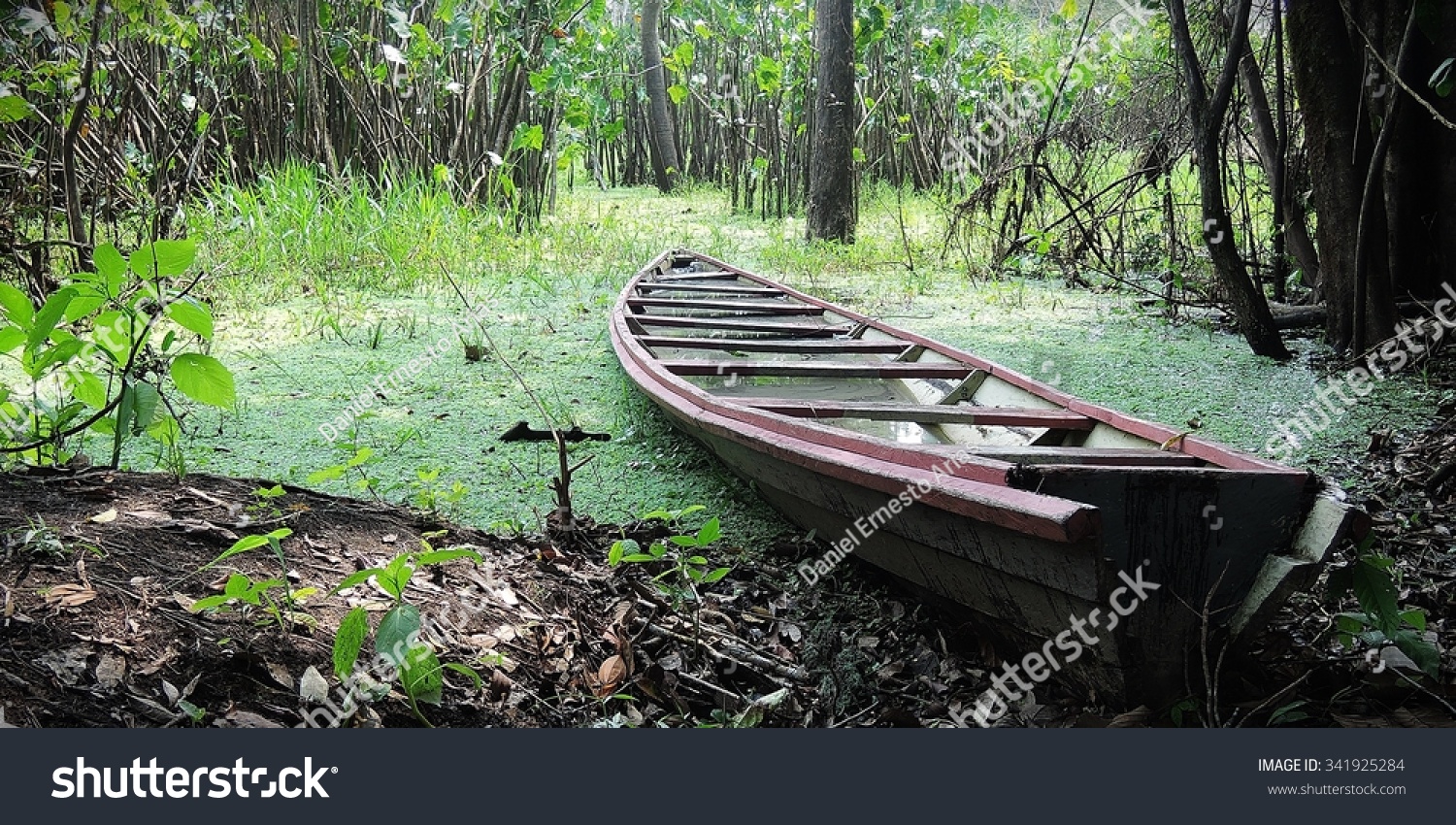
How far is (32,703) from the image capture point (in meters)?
1.19

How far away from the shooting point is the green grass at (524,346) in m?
2.56

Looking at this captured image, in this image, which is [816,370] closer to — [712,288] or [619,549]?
[619,549]

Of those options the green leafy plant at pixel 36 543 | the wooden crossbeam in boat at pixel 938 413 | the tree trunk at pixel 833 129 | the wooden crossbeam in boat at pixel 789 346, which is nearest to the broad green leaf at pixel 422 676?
the green leafy plant at pixel 36 543

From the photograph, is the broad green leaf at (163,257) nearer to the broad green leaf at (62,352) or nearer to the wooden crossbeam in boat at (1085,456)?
the broad green leaf at (62,352)

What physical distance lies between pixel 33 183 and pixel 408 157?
2399mm

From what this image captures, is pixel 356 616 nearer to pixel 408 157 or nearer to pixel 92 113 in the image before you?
pixel 92 113

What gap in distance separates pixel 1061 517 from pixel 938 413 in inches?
41.4

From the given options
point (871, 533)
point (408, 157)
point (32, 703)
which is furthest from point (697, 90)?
point (32, 703)

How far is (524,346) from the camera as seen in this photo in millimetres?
3846

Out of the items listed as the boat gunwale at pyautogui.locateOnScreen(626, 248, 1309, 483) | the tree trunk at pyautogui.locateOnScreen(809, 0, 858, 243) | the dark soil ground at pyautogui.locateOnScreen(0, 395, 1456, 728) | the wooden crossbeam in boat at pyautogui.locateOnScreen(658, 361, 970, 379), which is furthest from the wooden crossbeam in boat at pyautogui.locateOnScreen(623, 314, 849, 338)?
the tree trunk at pyautogui.locateOnScreen(809, 0, 858, 243)

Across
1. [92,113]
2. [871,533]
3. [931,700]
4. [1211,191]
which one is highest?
[92,113]

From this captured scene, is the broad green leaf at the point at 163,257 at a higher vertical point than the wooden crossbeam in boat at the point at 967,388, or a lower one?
higher

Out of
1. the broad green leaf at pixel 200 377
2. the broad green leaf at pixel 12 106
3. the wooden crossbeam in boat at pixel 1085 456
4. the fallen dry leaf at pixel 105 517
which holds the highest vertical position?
the broad green leaf at pixel 12 106

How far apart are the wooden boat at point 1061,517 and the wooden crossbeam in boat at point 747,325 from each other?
4.13ft
